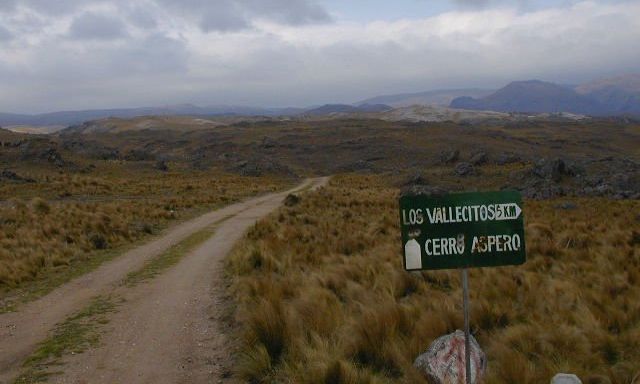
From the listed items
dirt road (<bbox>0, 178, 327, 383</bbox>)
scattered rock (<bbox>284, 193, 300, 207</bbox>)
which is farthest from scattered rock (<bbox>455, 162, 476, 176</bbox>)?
dirt road (<bbox>0, 178, 327, 383</bbox>)

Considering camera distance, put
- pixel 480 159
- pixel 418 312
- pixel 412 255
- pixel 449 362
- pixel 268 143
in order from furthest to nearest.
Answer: pixel 268 143 → pixel 480 159 → pixel 418 312 → pixel 449 362 → pixel 412 255

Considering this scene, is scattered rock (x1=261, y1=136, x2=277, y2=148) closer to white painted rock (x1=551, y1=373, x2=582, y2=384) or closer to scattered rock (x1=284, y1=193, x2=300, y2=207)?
scattered rock (x1=284, y1=193, x2=300, y2=207)

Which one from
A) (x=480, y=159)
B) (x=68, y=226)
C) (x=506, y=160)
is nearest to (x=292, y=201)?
(x=68, y=226)

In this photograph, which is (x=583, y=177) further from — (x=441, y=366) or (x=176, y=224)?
(x=441, y=366)

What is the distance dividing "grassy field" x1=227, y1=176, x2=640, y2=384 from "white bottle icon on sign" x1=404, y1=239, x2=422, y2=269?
4.48 feet

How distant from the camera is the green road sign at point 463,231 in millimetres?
5145

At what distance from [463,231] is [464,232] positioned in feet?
0.05

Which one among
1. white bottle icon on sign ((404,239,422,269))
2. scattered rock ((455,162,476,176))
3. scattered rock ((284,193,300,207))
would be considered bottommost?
scattered rock ((455,162,476,176))

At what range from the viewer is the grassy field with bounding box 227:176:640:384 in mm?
6023

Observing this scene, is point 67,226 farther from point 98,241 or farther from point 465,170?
point 465,170

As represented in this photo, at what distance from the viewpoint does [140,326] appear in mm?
8609

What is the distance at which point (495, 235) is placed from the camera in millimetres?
5180

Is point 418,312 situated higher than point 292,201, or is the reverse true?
point 418,312

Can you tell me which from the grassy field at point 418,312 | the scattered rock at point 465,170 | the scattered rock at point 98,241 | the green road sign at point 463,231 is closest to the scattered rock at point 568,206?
the grassy field at point 418,312
